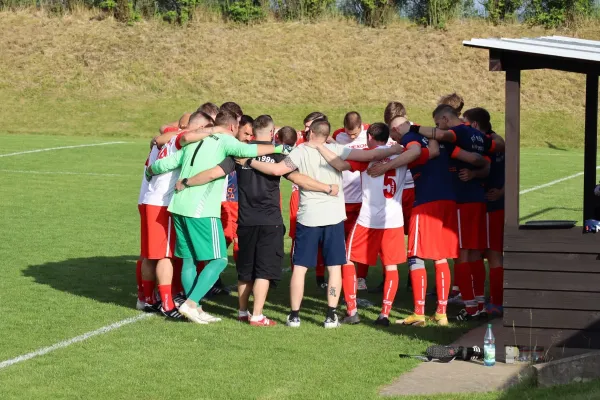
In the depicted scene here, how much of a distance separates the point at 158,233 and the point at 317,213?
153 cm

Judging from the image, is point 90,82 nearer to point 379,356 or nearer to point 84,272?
point 84,272

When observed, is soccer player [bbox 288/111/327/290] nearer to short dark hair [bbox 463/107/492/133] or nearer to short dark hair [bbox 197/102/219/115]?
short dark hair [bbox 197/102/219/115]

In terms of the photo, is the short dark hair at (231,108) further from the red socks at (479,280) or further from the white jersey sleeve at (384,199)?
the red socks at (479,280)

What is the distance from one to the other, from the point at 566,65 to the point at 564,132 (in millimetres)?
29747

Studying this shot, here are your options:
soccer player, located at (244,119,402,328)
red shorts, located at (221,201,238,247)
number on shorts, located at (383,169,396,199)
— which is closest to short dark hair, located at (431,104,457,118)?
soccer player, located at (244,119,402,328)

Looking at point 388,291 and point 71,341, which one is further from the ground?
point 388,291

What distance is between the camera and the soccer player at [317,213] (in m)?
9.08

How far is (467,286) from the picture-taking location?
9.51 metres

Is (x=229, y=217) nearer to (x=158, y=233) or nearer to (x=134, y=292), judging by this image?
(x=134, y=292)

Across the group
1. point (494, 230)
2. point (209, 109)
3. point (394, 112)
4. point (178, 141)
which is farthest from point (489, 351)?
point (209, 109)

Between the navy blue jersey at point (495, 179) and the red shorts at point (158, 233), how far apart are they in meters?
2.96

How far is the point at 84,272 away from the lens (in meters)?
12.1

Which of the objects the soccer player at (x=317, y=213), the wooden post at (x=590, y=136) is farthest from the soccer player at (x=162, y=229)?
the wooden post at (x=590, y=136)

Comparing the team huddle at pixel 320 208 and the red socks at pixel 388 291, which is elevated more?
the team huddle at pixel 320 208
